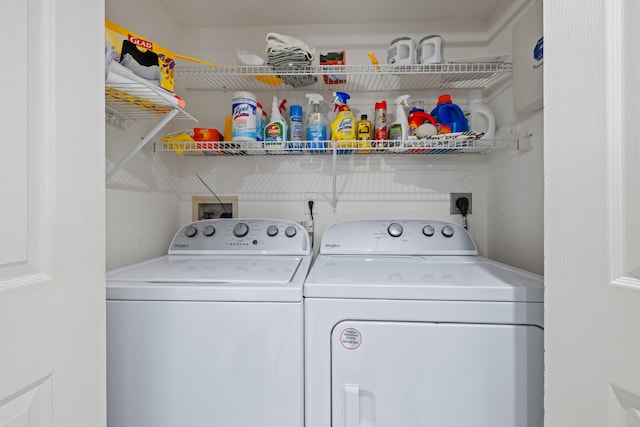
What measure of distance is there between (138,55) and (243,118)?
501 millimetres

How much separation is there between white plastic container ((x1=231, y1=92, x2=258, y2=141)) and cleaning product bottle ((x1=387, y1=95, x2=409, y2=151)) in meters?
0.67

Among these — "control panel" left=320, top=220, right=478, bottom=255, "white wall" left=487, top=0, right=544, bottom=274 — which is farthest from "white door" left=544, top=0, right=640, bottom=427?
"control panel" left=320, top=220, right=478, bottom=255

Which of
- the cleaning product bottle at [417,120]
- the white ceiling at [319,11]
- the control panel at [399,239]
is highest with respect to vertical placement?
the white ceiling at [319,11]

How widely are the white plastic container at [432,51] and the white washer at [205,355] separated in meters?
1.28

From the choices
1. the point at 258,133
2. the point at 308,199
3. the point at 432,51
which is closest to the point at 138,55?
the point at 258,133

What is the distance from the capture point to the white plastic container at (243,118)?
1521 millimetres

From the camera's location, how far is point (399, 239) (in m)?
1.62

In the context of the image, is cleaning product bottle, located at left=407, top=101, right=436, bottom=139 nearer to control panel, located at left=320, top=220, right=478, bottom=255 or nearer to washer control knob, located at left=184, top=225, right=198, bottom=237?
control panel, located at left=320, top=220, right=478, bottom=255

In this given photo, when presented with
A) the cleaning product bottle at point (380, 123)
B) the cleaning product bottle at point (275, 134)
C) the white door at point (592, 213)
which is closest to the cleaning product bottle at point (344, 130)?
the cleaning product bottle at point (380, 123)

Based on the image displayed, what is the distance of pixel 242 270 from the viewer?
120 centimetres
